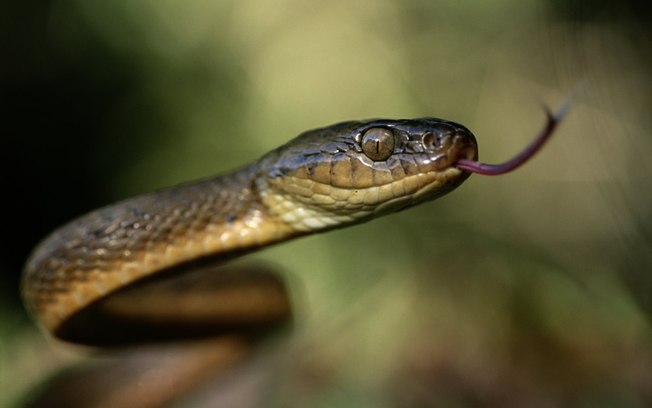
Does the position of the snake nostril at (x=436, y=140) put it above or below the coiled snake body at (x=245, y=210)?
above

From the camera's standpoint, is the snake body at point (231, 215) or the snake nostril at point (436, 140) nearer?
the snake nostril at point (436, 140)

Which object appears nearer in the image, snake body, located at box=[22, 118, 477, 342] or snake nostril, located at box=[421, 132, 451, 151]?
snake nostril, located at box=[421, 132, 451, 151]

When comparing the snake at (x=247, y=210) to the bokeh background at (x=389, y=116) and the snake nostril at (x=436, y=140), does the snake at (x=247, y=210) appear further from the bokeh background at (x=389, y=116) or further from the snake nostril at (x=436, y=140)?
the bokeh background at (x=389, y=116)

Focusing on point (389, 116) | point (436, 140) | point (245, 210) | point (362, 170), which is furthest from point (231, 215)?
point (389, 116)

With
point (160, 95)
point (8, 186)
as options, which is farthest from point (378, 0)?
point (8, 186)

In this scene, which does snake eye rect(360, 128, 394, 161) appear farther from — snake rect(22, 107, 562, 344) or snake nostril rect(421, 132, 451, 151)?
snake nostril rect(421, 132, 451, 151)

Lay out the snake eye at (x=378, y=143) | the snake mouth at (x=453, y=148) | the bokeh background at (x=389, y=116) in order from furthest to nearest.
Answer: the bokeh background at (x=389, y=116) → the snake eye at (x=378, y=143) → the snake mouth at (x=453, y=148)

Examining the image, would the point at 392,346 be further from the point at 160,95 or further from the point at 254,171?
the point at 160,95

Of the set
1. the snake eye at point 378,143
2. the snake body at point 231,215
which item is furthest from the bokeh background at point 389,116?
the snake eye at point 378,143

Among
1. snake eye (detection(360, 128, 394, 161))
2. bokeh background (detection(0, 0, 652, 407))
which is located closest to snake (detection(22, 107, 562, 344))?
snake eye (detection(360, 128, 394, 161))
